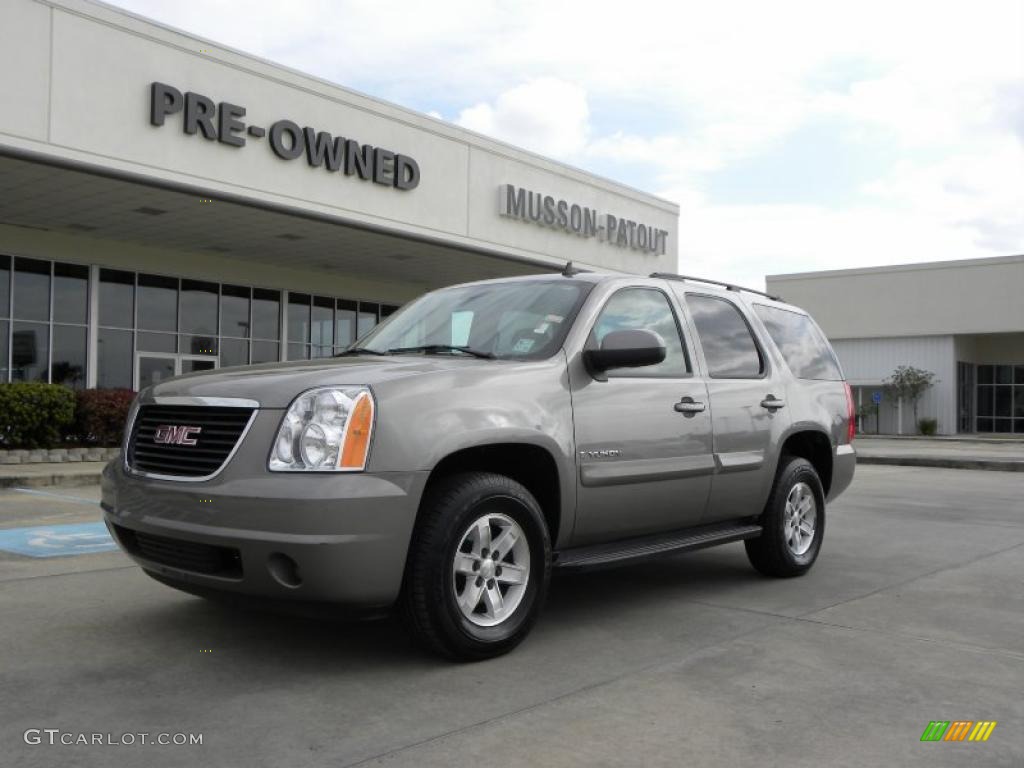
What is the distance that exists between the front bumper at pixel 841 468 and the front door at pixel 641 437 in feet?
6.16

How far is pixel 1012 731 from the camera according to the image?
3.56 metres

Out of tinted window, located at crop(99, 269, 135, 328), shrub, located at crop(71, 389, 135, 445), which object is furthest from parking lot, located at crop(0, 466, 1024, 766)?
tinted window, located at crop(99, 269, 135, 328)

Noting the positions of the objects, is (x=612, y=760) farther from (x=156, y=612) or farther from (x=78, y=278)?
(x=78, y=278)

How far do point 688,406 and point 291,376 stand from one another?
2303 millimetres

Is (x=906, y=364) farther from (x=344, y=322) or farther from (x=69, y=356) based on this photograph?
(x=69, y=356)

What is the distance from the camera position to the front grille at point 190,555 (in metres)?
4.05

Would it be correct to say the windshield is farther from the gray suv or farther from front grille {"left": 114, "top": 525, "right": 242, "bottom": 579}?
front grille {"left": 114, "top": 525, "right": 242, "bottom": 579}

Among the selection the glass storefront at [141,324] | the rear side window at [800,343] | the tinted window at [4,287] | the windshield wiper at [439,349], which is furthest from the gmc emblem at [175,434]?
the tinted window at [4,287]

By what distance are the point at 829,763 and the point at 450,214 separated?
2046 centimetres

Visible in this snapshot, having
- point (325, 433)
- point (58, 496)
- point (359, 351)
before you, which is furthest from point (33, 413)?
point (325, 433)

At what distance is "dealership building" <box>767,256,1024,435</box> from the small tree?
1.11ft

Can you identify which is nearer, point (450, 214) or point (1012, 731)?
point (1012, 731)

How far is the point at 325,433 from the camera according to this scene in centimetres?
396

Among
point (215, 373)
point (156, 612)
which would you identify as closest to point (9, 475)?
point (156, 612)
